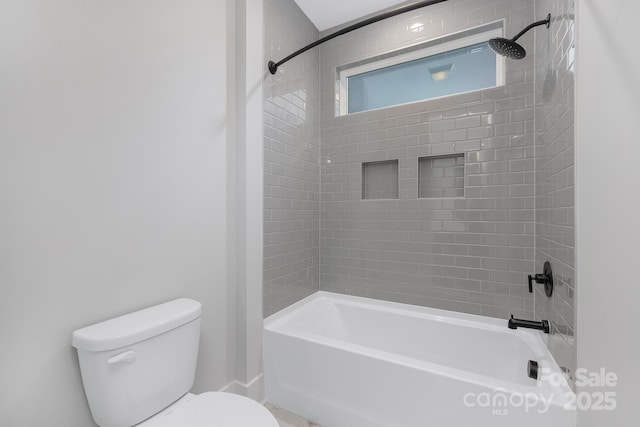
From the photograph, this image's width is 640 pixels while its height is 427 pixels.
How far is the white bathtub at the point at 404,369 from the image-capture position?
4.12 feet

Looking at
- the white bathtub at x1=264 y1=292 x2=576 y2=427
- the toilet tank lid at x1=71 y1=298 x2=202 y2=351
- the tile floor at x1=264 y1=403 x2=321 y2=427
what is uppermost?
the toilet tank lid at x1=71 y1=298 x2=202 y2=351

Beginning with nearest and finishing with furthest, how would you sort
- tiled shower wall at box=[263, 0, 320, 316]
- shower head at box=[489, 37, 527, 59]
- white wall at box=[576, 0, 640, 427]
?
white wall at box=[576, 0, 640, 427] → shower head at box=[489, 37, 527, 59] → tiled shower wall at box=[263, 0, 320, 316]

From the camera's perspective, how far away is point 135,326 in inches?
44.0

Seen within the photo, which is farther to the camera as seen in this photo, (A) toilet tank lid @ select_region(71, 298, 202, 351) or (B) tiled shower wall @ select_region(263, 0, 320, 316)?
(B) tiled shower wall @ select_region(263, 0, 320, 316)

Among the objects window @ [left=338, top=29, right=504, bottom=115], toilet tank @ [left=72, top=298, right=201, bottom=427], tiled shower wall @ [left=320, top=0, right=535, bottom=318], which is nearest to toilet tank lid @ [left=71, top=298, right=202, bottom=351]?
toilet tank @ [left=72, top=298, right=201, bottom=427]

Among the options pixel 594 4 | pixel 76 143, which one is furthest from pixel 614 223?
pixel 76 143

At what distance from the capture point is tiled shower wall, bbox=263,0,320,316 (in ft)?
6.52

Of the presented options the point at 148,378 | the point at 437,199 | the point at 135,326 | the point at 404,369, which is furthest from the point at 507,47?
the point at 148,378

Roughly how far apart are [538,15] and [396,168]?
1.24 metres

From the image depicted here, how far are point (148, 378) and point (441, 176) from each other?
209cm

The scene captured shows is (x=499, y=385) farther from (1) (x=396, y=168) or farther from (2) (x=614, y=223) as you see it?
(1) (x=396, y=168)

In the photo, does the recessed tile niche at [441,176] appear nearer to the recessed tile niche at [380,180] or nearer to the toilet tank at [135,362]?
the recessed tile niche at [380,180]

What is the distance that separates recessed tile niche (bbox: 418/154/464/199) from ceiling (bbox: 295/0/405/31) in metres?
1.24

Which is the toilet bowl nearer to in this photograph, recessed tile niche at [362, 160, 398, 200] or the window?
recessed tile niche at [362, 160, 398, 200]
